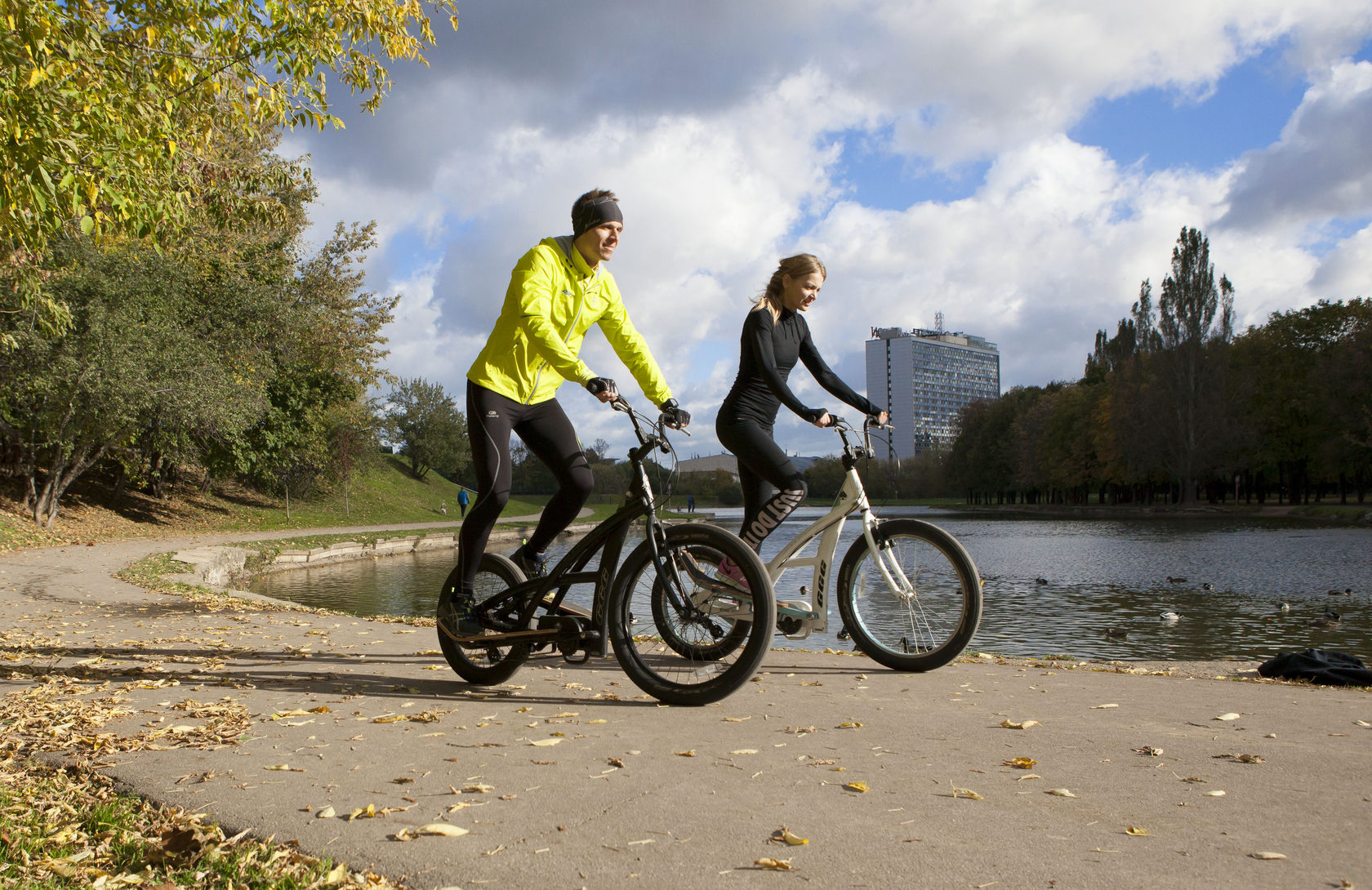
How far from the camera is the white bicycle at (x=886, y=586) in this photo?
466 cm

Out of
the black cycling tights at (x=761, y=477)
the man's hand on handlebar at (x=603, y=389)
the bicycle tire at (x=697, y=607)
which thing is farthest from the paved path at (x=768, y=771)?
the man's hand on handlebar at (x=603, y=389)

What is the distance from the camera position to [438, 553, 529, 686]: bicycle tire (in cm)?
437

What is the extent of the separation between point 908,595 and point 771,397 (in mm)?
1358

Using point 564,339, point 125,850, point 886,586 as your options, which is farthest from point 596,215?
point 125,850

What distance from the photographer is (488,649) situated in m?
4.46

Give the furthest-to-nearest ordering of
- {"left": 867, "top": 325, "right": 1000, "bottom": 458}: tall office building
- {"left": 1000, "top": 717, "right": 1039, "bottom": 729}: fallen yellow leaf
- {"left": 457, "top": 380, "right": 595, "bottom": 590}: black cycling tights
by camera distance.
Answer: {"left": 867, "top": 325, "right": 1000, "bottom": 458}: tall office building
{"left": 457, "top": 380, "right": 595, "bottom": 590}: black cycling tights
{"left": 1000, "top": 717, "right": 1039, "bottom": 729}: fallen yellow leaf

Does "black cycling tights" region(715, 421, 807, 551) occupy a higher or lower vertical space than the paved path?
higher

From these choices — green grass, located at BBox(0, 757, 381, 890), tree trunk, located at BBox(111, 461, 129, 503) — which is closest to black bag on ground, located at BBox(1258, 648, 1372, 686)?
green grass, located at BBox(0, 757, 381, 890)

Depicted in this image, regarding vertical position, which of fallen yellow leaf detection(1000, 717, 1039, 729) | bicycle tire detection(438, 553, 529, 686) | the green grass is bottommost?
the green grass

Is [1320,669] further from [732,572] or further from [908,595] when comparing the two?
[732,572]

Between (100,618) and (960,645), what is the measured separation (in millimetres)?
6883

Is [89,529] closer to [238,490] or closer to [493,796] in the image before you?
[238,490]

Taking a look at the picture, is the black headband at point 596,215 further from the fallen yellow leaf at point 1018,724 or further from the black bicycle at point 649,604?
the fallen yellow leaf at point 1018,724

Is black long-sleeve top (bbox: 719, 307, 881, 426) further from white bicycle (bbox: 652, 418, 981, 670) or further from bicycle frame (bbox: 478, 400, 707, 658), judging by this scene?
bicycle frame (bbox: 478, 400, 707, 658)
